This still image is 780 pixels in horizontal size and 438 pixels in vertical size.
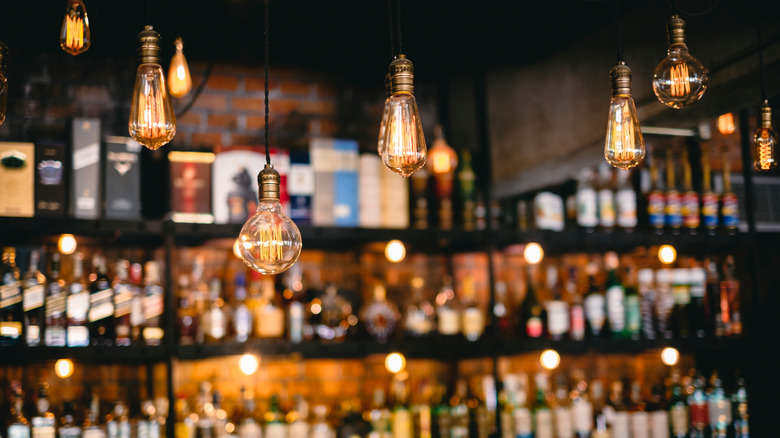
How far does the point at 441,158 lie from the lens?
3191 mm

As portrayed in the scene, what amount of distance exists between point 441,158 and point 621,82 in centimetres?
164

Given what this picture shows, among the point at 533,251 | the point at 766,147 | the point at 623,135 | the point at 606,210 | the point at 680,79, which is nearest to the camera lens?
the point at 623,135

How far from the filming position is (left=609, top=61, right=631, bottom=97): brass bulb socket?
1566mm

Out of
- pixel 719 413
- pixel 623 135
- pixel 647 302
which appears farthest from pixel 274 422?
pixel 719 413

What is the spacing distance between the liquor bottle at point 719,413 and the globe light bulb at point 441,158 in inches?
61.2

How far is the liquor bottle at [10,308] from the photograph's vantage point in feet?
8.33

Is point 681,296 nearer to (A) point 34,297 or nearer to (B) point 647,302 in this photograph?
(B) point 647,302

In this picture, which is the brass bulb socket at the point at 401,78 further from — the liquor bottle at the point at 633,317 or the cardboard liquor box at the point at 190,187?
the liquor bottle at the point at 633,317

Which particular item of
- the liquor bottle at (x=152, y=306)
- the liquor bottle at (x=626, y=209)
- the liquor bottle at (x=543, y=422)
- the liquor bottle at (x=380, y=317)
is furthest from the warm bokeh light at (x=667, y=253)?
the liquor bottle at (x=152, y=306)

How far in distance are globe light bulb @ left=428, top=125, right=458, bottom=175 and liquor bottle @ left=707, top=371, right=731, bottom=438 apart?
1555 mm

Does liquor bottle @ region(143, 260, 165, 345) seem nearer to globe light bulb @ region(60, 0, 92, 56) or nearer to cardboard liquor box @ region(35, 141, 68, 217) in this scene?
cardboard liquor box @ region(35, 141, 68, 217)

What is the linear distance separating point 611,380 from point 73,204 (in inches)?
99.3

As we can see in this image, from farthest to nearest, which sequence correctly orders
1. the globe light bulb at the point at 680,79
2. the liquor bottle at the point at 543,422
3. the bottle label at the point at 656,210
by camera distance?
the bottle label at the point at 656,210, the liquor bottle at the point at 543,422, the globe light bulb at the point at 680,79

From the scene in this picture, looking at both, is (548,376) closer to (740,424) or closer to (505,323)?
(505,323)
